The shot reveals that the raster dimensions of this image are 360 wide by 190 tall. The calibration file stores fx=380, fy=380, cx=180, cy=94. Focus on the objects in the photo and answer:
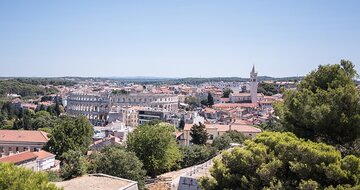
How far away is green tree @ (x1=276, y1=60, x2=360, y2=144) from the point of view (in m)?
10.3

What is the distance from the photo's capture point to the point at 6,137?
40.3 meters

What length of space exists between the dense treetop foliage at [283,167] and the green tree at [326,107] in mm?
1098

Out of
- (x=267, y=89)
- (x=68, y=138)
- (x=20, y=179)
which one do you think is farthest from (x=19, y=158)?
(x=267, y=89)

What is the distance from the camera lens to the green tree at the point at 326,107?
1032cm

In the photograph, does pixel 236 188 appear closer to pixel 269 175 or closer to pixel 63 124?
pixel 269 175

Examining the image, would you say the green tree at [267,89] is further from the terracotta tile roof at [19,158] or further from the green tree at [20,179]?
the green tree at [20,179]

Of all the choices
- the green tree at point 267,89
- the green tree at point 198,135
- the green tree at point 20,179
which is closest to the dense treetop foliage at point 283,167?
the green tree at point 20,179

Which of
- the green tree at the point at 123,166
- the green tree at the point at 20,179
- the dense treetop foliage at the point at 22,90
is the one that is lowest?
the dense treetop foliage at the point at 22,90

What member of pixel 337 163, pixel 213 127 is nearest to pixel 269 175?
pixel 337 163

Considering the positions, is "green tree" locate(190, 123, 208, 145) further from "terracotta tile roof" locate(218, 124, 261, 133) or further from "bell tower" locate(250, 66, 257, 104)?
"bell tower" locate(250, 66, 257, 104)

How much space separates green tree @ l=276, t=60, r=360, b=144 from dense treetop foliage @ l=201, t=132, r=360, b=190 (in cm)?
110

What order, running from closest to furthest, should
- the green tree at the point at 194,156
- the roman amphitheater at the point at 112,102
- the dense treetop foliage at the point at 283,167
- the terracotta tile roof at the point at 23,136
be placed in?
the dense treetop foliage at the point at 283,167, the green tree at the point at 194,156, the terracotta tile roof at the point at 23,136, the roman amphitheater at the point at 112,102

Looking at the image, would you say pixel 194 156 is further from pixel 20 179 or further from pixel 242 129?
pixel 20 179

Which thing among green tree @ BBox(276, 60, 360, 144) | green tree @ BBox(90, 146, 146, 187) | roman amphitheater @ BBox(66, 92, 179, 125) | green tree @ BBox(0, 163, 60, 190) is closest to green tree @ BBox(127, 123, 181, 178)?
green tree @ BBox(90, 146, 146, 187)
